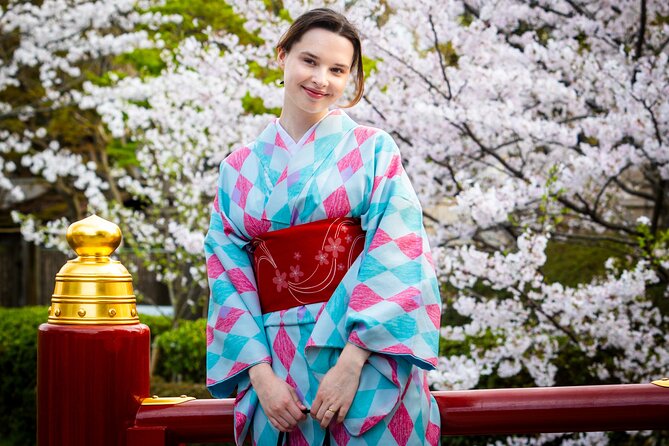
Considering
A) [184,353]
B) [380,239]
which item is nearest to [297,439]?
[380,239]

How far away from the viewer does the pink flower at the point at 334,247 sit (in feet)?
6.09

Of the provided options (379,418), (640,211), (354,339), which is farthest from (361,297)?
(640,211)

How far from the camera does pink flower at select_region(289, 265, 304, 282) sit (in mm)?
1871

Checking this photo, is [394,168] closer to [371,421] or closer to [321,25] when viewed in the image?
[321,25]

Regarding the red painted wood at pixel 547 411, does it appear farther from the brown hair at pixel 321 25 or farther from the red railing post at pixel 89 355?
the brown hair at pixel 321 25

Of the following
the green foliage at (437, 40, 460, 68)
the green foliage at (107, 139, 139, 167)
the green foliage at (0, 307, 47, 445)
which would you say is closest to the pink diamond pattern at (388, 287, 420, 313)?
the green foliage at (437, 40, 460, 68)

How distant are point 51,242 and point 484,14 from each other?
15.4ft

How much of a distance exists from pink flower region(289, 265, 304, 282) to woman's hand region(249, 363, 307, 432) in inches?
8.1

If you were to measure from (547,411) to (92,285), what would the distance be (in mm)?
1024

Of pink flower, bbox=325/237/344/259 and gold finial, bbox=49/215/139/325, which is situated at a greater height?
pink flower, bbox=325/237/344/259

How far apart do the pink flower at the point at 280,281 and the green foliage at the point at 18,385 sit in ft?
18.3

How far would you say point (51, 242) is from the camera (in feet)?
24.9

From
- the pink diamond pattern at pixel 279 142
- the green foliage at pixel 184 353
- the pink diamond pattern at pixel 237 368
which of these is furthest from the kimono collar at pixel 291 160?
the green foliage at pixel 184 353

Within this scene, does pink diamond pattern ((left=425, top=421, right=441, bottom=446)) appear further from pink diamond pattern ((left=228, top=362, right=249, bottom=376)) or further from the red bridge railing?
pink diamond pattern ((left=228, top=362, right=249, bottom=376))
